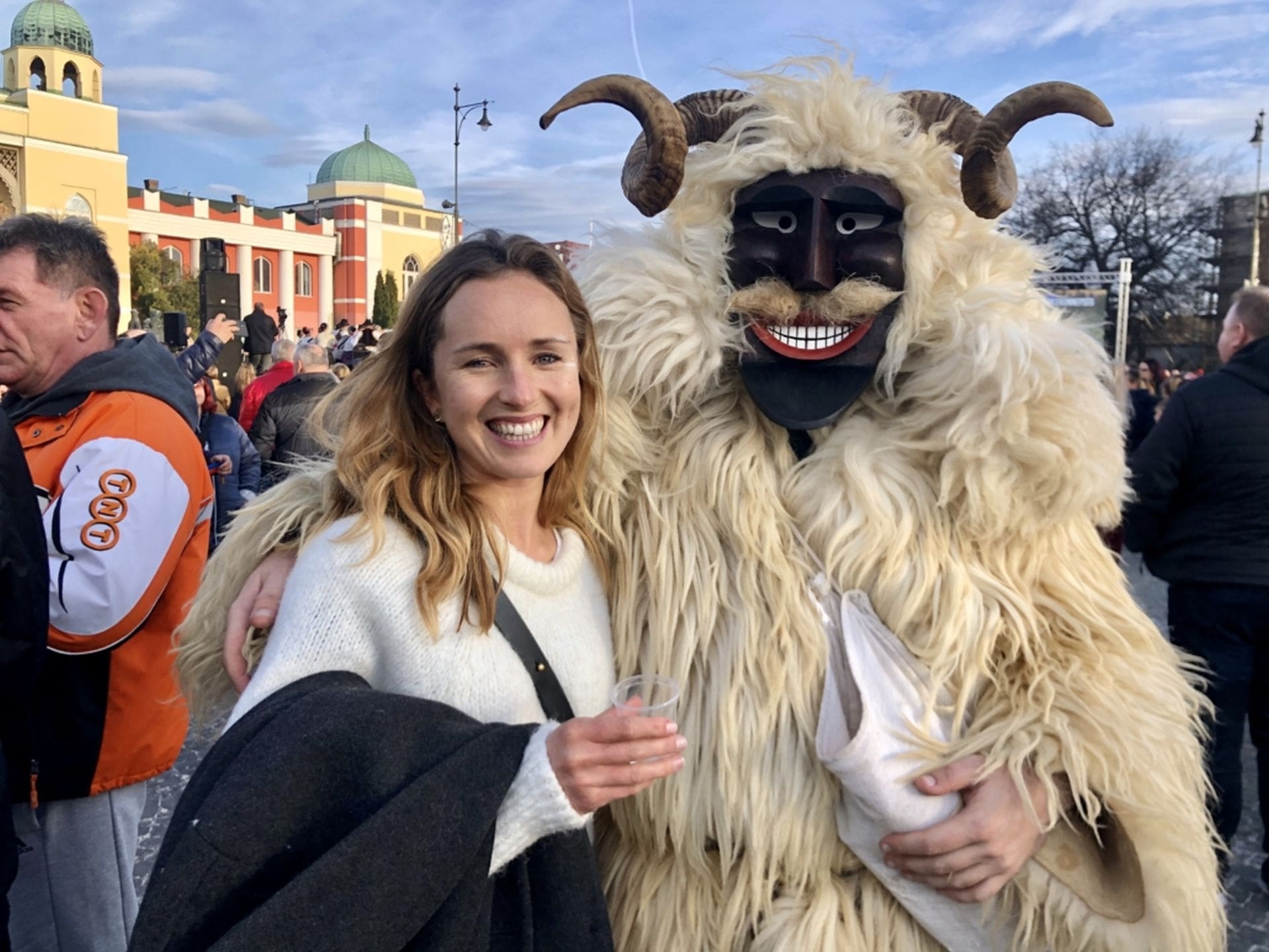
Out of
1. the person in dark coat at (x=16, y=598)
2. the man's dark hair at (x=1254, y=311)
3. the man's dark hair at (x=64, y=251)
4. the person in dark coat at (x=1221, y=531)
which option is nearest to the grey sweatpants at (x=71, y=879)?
the person in dark coat at (x=16, y=598)

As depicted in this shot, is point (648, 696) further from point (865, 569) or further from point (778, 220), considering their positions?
point (778, 220)

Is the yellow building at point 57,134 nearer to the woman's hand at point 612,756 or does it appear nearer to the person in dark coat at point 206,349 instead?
the person in dark coat at point 206,349

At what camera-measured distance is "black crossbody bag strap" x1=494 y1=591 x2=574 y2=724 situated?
1454 millimetres

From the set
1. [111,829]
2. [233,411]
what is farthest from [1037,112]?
[233,411]

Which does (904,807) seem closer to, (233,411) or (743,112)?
(743,112)

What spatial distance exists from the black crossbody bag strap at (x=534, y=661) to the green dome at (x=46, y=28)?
2302 inches

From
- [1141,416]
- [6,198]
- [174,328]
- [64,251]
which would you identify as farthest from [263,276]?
[64,251]

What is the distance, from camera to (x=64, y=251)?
2.43 m

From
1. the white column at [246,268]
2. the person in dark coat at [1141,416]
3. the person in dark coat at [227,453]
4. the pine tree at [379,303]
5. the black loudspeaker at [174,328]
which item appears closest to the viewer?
the person in dark coat at [227,453]

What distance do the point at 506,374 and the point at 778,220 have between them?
579mm

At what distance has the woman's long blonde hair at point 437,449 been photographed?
1.46 m

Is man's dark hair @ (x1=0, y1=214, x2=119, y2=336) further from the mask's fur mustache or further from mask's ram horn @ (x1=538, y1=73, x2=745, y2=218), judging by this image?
the mask's fur mustache

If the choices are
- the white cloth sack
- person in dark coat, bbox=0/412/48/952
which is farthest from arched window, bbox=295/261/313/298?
the white cloth sack

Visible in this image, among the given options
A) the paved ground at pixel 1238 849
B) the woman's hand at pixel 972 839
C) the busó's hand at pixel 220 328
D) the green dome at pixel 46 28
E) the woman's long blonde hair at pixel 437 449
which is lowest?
the paved ground at pixel 1238 849
